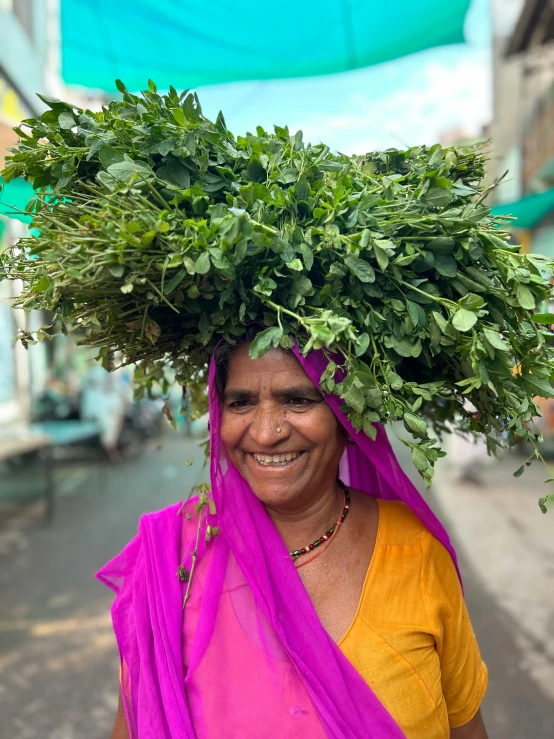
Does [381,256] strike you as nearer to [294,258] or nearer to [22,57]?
[294,258]

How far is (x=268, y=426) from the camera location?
1478 millimetres

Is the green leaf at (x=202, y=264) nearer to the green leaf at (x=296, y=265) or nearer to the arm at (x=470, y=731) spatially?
the green leaf at (x=296, y=265)

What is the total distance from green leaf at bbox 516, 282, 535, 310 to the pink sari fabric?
18.4 inches

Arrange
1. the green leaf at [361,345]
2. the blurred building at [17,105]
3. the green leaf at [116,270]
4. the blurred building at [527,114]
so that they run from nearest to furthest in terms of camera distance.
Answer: the green leaf at [116,270] < the green leaf at [361,345] < the blurred building at [17,105] < the blurred building at [527,114]

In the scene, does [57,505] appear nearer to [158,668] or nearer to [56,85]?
[56,85]

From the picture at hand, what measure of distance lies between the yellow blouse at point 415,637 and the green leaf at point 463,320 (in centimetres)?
66

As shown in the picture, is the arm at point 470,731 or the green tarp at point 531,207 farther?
the green tarp at point 531,207

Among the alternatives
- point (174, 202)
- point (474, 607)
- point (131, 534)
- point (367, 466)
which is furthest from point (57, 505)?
point (174, 202)

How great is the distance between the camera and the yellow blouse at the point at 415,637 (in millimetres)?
1460

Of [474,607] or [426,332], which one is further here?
[474,607]

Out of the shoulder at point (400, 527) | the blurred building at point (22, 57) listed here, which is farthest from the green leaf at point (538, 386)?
the blurred building at point (22, 57)

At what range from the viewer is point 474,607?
4633 mm

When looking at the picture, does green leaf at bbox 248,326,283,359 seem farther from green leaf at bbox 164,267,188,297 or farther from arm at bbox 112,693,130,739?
arm at bbox 112,693,130,739

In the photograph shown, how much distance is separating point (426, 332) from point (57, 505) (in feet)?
23.7
